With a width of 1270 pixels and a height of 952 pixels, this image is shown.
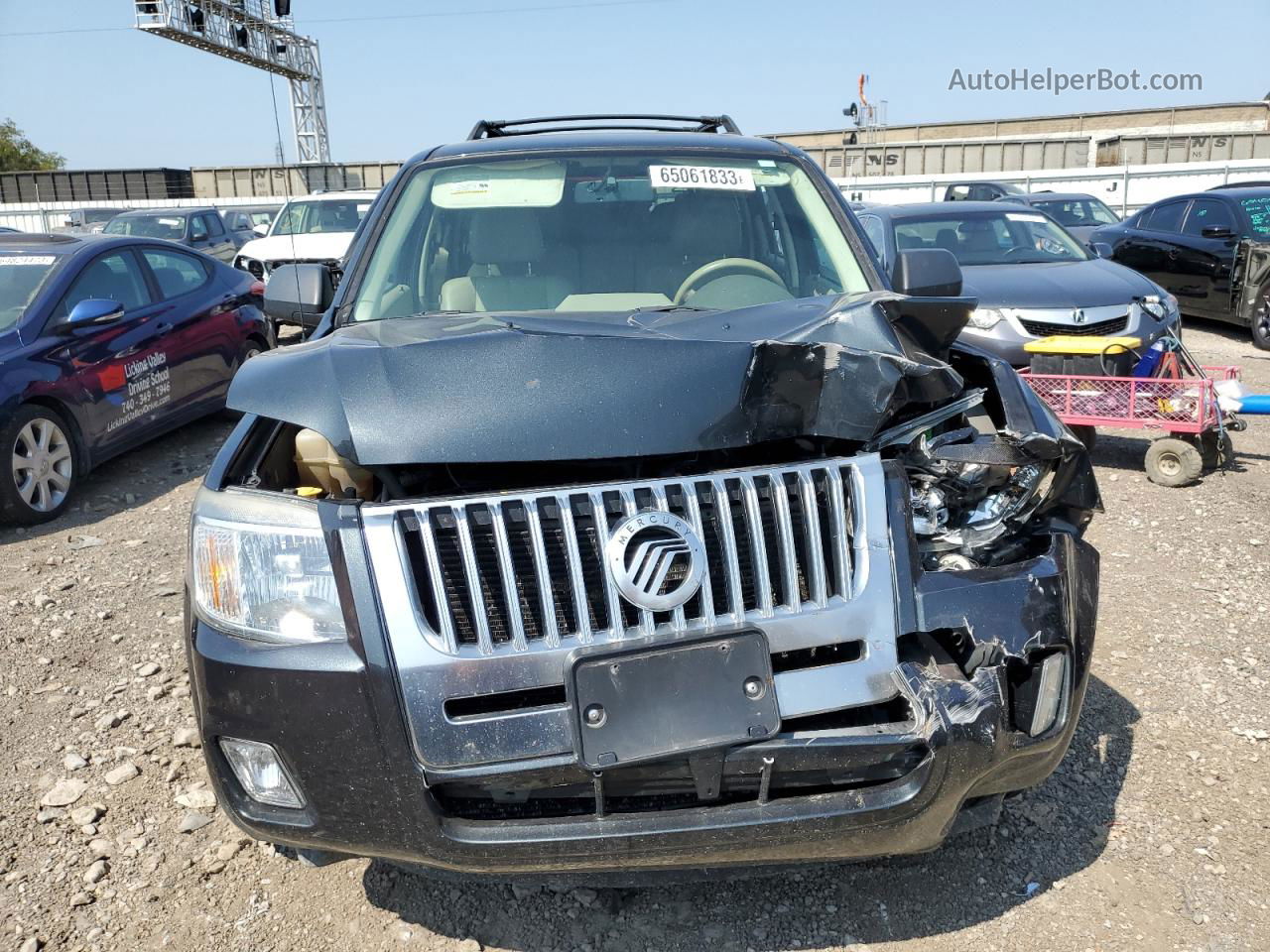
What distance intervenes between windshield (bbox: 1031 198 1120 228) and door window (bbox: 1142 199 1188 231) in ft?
7.88

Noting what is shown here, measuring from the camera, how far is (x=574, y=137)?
376cm

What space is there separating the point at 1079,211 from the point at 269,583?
15048 mm

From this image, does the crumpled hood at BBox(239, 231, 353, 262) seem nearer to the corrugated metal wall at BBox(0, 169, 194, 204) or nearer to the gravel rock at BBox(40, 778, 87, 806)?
the gravel rock at BBox(40, 778, 87, 806)

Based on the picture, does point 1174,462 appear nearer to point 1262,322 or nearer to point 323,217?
point 1262,322

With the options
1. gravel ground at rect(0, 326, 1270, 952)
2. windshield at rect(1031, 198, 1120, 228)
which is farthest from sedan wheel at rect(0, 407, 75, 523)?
windshield at rect(1031, 198, 1120, 228)

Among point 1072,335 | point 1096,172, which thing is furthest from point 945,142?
point 1072,335

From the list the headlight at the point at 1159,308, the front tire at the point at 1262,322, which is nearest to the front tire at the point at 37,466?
the headlight at the point at 1159,308

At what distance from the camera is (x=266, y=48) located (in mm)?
37688

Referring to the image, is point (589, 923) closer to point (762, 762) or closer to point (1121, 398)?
point (762, 762)

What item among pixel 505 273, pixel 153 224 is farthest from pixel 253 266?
pixel 505 273

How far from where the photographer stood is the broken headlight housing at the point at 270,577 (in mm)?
1960

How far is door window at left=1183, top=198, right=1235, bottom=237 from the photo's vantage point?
35.7ft

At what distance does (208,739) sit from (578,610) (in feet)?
2.70

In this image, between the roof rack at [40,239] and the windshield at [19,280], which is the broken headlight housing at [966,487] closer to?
the windshield at [19,280]
